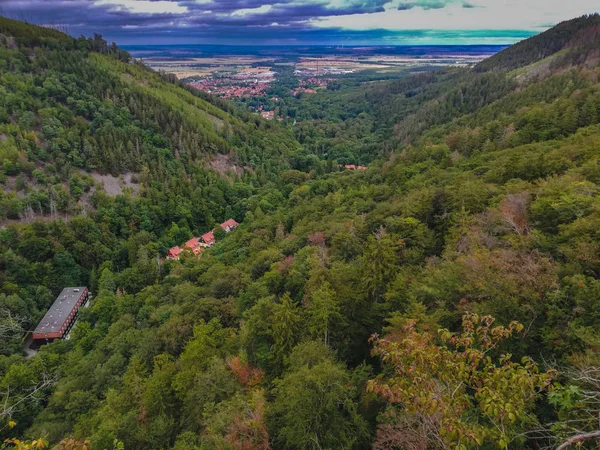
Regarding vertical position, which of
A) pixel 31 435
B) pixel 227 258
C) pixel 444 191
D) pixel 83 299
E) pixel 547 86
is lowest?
pixel 83 299

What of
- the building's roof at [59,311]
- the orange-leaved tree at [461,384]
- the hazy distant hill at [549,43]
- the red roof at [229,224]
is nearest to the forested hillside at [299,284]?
the orange-leaved tree at [461,384]

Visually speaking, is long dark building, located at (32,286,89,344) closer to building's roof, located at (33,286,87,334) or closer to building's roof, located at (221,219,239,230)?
building's roof, located at (33,286,87,334)

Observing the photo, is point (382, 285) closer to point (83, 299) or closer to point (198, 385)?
point (198, 385)

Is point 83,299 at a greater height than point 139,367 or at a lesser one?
lesser

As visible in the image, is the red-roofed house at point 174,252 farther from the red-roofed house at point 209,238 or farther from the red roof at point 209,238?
the red roof at point 209,238

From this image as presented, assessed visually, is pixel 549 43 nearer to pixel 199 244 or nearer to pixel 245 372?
pixel 199 244

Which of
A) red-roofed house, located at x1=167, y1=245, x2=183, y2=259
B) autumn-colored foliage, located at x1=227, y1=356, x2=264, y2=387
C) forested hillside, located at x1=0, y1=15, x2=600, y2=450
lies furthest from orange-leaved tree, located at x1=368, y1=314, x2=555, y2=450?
red-roofed house, located at x1=167, y1=245, x2=183, y2=259

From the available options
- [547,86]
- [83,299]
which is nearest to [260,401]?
[83,299]
